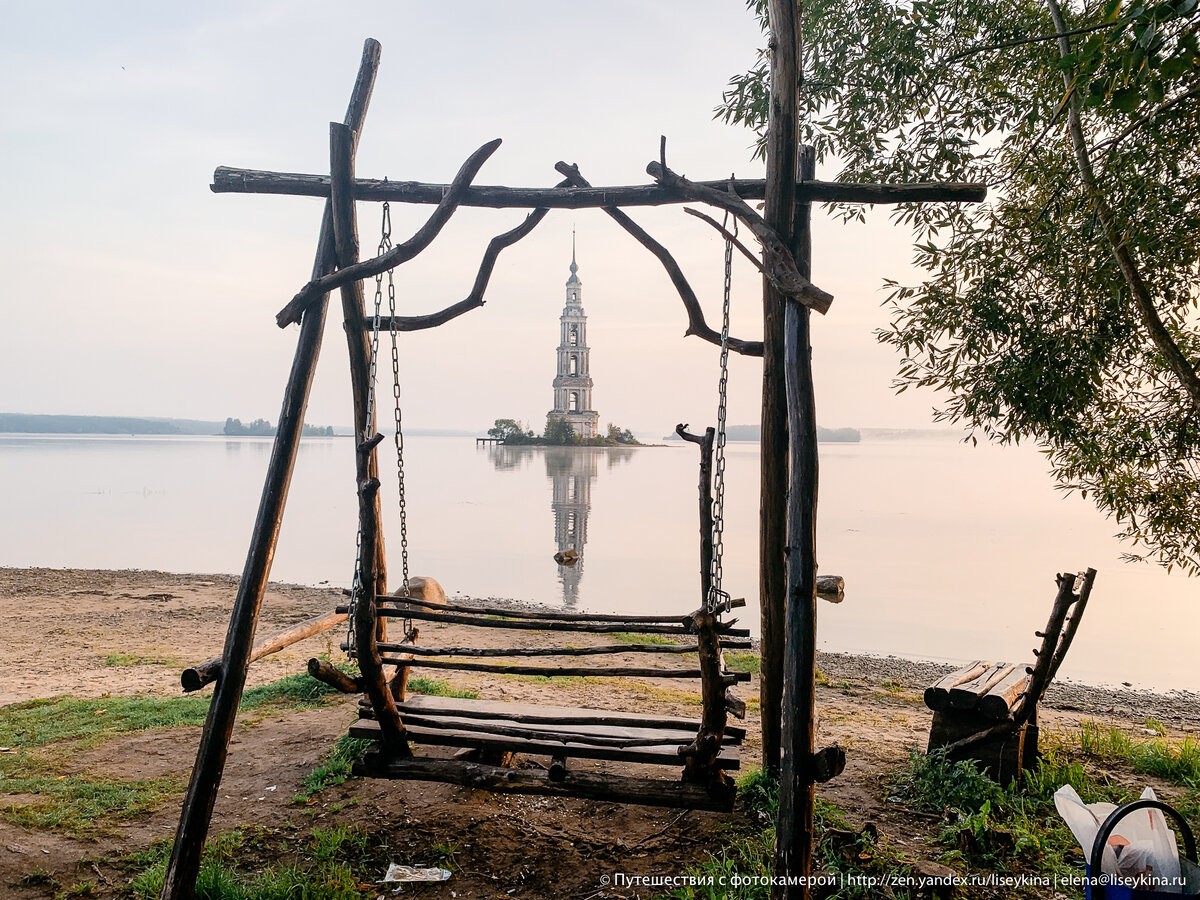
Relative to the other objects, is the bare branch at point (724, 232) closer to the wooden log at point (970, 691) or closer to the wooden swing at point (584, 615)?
the wooden swing at point (584, 615)

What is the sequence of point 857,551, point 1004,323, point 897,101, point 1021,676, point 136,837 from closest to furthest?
1. point 136,837
2. point 1021,676
3. point 1004,323
4. point 897,101
5. point 857,551

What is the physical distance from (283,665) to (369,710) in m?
4.50

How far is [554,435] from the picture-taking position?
67.4m

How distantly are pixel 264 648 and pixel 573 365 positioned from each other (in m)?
52.8

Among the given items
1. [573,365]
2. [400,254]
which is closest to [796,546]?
[400,254]

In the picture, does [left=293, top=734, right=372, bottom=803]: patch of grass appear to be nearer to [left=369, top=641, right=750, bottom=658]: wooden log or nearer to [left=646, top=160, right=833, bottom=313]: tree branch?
[left=369, top=641, right=750, bottom=658]: wooden log

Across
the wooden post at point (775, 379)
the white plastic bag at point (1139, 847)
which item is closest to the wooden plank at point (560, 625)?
the wooden post at point (775, 379)

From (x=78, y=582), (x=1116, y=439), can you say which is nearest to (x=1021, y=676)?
(x=1116, y=439)

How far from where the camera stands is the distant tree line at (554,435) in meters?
64.8

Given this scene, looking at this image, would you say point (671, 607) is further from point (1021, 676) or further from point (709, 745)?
point (709, 745)

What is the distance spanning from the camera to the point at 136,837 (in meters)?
3.99

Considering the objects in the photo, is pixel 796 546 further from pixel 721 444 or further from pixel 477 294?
pixel 477 294

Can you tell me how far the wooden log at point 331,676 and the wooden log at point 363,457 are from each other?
2.7 inches

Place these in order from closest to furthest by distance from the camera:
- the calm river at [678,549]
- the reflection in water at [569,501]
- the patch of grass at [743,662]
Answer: the patch of grass at [743,662], the calm river at [678,549], the reflection in water at [569,501]
